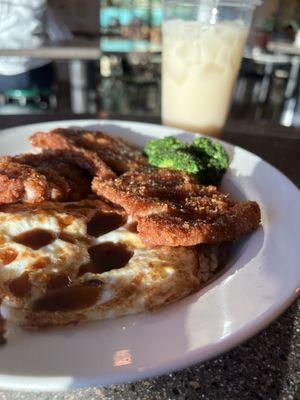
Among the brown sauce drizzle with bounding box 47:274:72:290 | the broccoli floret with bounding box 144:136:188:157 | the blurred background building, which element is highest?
the broccoli floret with bounding box 144:136:188:157

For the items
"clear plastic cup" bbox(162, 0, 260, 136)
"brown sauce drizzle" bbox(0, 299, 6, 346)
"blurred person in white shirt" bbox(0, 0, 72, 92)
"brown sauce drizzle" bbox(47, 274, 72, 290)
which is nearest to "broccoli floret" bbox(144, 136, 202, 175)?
"clear plastic cup" bbox(162, 0, 260, 136)

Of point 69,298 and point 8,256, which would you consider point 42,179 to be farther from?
point 69,298

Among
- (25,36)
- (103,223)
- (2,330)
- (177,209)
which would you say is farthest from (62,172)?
(25,36)

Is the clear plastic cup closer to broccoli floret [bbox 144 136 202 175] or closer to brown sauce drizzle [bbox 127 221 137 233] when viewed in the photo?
broccoli floret [bbox 144 136 202 175]

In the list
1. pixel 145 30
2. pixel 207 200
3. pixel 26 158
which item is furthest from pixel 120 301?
pixel 145 30

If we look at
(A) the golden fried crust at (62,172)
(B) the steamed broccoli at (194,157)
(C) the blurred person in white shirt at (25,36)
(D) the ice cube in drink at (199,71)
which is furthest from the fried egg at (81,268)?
(C) the blurred person in white shirt at (25,36)
